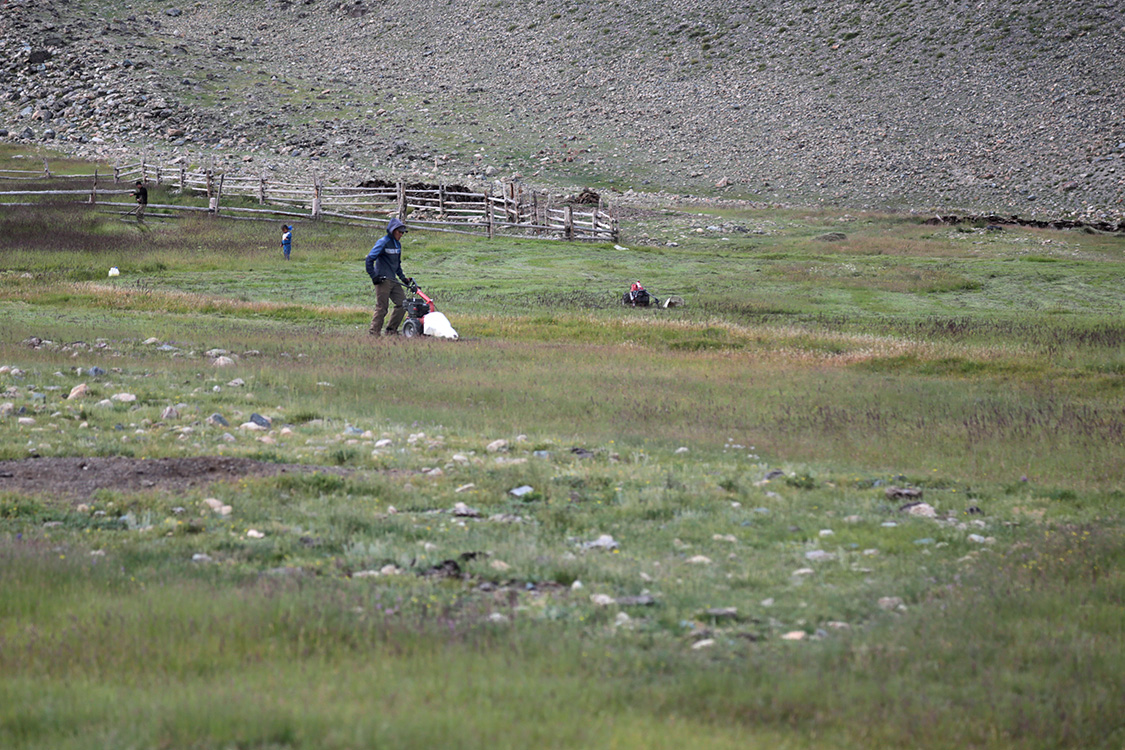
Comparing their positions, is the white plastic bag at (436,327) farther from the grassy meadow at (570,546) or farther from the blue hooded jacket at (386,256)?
the blue hooded jacket at (386,256)

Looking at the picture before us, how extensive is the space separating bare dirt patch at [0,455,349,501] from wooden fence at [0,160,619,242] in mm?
36601

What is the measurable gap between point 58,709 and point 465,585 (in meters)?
2.69

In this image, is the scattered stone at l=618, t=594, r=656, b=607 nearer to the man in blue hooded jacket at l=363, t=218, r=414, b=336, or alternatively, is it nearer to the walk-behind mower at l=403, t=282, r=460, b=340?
the man in blue hooded jacket at l=363, t=218, r=414, b=336

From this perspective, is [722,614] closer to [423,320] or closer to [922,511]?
[922,511]

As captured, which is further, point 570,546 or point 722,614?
point 570,546

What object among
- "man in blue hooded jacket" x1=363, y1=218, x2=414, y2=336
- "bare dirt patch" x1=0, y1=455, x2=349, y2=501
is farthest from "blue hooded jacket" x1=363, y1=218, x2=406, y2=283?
"bare dirt patch" x1=0, y1=455, x2=349, y2=501

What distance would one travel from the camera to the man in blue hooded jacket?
20.1 meters

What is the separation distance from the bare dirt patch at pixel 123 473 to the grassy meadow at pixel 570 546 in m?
0.25

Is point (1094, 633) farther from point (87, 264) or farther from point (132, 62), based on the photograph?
point (132, 62)

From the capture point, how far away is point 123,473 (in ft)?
30.9

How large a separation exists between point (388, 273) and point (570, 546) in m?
13.6

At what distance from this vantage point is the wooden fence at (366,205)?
46.6 meters

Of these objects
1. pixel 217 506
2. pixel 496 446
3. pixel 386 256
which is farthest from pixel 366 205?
pixel 217 506

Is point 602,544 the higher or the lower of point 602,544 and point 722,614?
the lower
